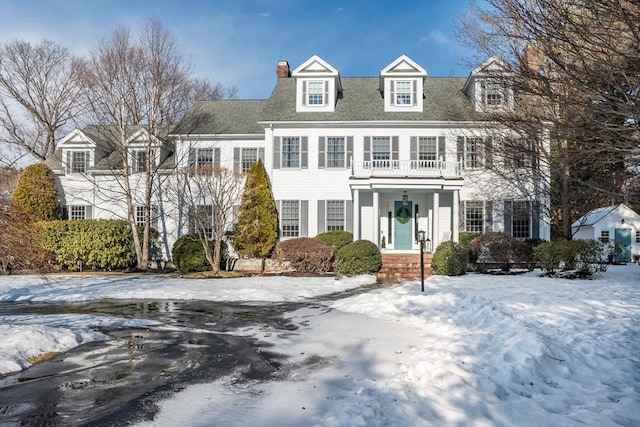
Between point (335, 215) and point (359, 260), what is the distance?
417cm

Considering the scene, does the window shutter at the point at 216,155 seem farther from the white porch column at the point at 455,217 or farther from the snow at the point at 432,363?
the snow at the point at 432,363

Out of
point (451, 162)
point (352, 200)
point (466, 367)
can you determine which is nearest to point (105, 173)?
point (352, 200)

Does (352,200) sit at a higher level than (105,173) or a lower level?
lower

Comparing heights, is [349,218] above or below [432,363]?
above

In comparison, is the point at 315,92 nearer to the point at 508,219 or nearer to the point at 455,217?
the point at 455,217

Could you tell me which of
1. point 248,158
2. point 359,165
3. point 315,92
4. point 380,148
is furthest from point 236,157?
point 380,148

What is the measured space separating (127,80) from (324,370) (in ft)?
57.3

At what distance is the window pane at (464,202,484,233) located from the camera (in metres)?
20.0

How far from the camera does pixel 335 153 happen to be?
66.9ft

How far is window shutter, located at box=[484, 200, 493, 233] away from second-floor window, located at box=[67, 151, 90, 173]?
1984 centimetres

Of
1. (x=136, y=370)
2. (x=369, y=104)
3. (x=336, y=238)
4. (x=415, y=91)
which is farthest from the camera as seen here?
(x=369, y=104)

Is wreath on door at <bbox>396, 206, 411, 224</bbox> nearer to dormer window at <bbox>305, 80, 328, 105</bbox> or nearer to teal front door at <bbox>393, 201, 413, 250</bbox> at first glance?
teal front door at <bbox>393, 201, 413, 250</bbox>

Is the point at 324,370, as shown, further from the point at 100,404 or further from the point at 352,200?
the point at 352,200

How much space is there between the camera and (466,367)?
4.80m
